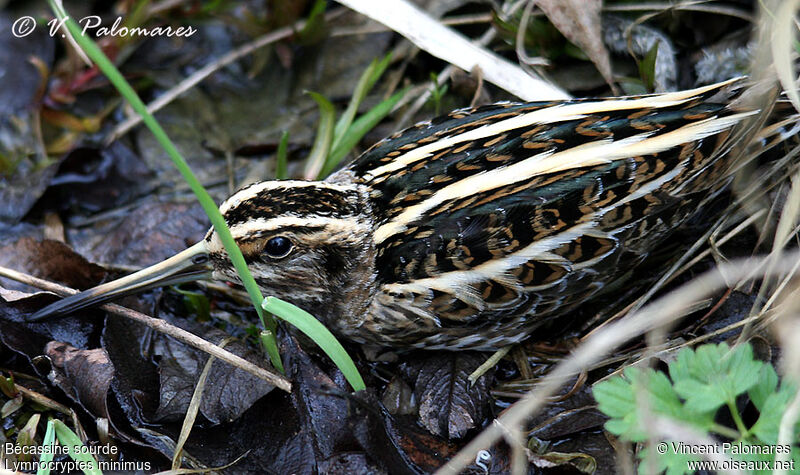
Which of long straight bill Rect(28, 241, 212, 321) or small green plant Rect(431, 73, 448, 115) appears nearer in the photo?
long straight bill Rect(28, 241, 212, 321)

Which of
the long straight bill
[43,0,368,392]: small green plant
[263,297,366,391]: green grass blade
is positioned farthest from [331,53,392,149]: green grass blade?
[263,297,366,391]: green grass blade

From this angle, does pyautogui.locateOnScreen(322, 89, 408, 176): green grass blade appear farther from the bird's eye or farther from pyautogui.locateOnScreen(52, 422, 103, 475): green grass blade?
pyautogui.locateOnScreen(52, 422, 103, 475): green grass blade

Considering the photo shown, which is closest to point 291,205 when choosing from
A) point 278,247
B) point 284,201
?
point 284,201

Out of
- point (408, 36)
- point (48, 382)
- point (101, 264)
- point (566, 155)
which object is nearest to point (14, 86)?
point (101, 264)

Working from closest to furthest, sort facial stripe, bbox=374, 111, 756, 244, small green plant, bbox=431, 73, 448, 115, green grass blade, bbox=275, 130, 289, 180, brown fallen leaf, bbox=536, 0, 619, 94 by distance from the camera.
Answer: facial stripe, bbox=374, 111, 756, 244 < green grass blade, bbox=275, 130, 289, 180 < brown fallen leaf, bbox=536, 0, 619, 94 < small green plant, bbox=431, 73, 448, 115

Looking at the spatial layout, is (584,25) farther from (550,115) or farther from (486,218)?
(486,218)
